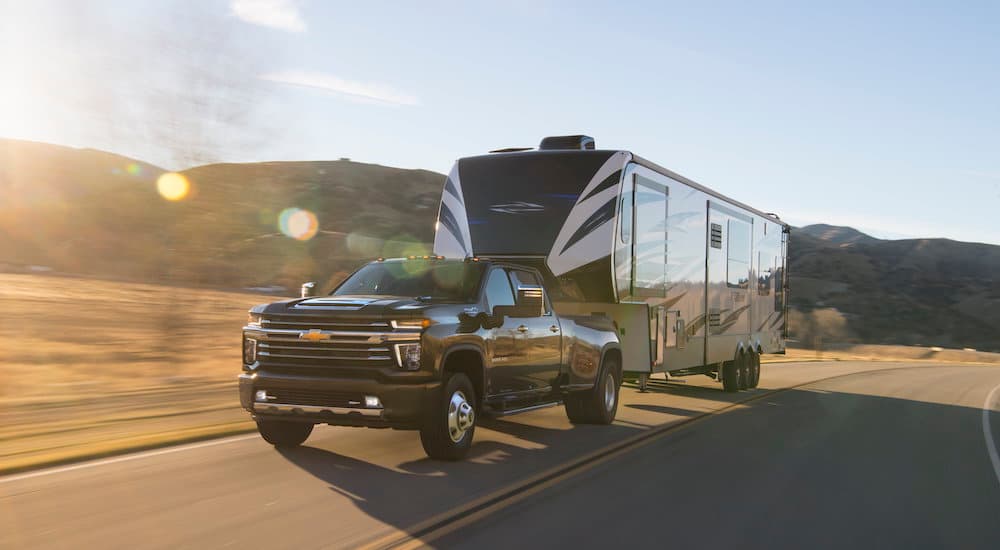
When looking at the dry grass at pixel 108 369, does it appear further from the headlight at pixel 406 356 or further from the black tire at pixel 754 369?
the black tire at pixel 754 369

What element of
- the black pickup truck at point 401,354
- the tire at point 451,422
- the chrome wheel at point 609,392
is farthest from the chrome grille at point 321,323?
the chrome wheel at point 609,392

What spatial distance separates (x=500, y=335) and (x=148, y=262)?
4947 centimetres

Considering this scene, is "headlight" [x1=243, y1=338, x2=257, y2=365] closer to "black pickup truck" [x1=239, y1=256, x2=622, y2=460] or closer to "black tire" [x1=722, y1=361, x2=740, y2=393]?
"black pickup truck" [x1=239, y1=256, x2=622, y2=460]

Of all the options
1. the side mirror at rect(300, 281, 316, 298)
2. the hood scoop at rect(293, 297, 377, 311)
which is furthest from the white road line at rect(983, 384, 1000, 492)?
the side mirror at rect(300, 281, 316, 298)

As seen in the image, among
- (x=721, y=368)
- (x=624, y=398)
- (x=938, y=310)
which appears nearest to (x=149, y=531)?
(x=624, y=398)

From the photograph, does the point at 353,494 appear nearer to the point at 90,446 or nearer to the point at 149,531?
the point at 149,531

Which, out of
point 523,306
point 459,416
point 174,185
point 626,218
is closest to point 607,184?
point 626,218

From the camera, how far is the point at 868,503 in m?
8.41

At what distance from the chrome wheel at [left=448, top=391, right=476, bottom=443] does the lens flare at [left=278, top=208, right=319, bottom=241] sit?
6444 centimetres

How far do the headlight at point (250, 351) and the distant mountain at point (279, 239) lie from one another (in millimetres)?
11663

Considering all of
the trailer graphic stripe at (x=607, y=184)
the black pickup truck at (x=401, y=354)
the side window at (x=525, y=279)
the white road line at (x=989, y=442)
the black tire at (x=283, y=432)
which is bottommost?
the white road line at (x=989, y=442)

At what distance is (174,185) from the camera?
21.0 m

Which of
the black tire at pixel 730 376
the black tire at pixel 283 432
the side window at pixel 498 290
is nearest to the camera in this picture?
the black tire at pixel 283 432

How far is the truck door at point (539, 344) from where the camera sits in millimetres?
10984
